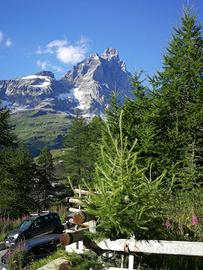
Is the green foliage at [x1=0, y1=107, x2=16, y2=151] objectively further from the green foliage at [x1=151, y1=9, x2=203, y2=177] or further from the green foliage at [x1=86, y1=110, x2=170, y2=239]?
the green foliage at [x1=86, y1=110, x2=170, y2=239]

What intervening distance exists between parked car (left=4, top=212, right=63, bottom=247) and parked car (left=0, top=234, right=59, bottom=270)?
0.79 m

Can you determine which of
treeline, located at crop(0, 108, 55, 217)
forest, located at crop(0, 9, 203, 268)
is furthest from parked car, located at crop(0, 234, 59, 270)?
treeline, located at crop(0, 108, 55, 217)

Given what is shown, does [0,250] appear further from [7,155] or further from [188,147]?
[7,155]

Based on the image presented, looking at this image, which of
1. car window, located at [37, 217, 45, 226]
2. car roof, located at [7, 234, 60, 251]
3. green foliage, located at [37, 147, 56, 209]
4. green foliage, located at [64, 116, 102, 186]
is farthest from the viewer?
green foliage, located at [37, 147, 56, 209]

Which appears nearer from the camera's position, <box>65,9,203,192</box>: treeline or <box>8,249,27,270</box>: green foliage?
<box>8,249,27,270</box>: green foliage

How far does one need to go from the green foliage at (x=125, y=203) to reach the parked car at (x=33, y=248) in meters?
7.39

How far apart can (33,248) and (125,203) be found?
1021 cm

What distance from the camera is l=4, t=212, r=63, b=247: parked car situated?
19273 mm

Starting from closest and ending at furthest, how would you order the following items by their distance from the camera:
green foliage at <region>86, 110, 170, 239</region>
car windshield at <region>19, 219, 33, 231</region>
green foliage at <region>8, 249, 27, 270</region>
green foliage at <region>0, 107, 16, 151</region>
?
green foliage at <region>86, 110, 170, 239</region>, green foliage at <region>8, 249, 27, 270</region>, car windshield at <region>19, 219, 33, 231</region>, green foliage at <region>0, 107, 16, 151</region>

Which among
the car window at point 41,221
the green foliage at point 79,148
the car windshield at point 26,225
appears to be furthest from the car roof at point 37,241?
the green foliage at point 79,148

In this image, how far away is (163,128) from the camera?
28.2 m

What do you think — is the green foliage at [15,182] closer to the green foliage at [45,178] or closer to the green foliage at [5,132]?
the green foliage at [5,132]

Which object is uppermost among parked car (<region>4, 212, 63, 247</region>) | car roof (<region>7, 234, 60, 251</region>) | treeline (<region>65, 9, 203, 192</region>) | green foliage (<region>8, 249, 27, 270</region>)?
treeline (<region>65, 9, 203, 192</region>)

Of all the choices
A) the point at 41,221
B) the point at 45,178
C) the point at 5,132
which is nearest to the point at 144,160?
the point at 41,221
